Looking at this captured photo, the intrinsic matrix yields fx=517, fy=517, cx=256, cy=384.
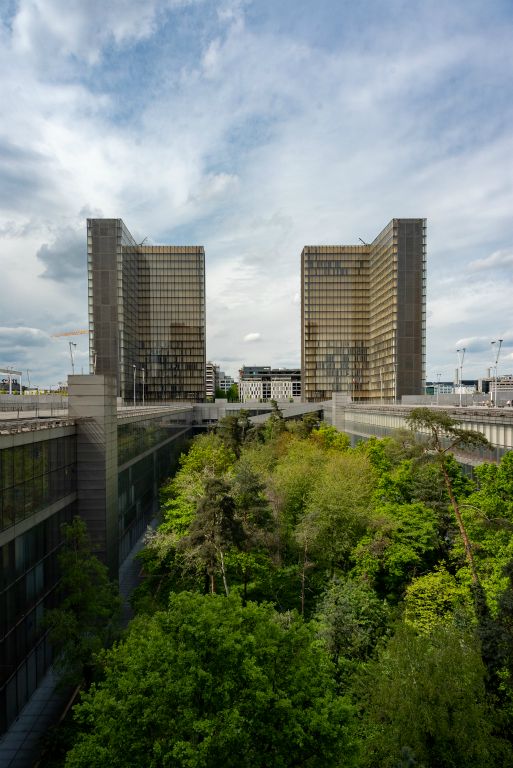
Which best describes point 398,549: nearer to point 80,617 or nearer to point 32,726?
point 80,617

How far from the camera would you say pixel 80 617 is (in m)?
26.2

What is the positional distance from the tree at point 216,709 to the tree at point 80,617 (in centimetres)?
837

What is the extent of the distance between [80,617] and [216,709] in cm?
1402

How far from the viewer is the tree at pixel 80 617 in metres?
24.0

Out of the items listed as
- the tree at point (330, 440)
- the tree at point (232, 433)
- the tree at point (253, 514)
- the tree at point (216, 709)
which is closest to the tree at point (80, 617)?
the tree at point (216, 709)

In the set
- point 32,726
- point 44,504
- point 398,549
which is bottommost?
point 32,726

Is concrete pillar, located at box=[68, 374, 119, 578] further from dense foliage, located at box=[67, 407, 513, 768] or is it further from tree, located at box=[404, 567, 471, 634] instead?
tree, located at box=[404, 567, 471, 634]

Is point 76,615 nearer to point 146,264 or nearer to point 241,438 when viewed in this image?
point 241,438

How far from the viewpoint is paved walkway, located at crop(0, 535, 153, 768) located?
2252cm

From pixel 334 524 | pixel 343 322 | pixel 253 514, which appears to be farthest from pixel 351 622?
pixel 343 322

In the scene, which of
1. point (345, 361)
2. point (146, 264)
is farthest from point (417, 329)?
point (146, 264)

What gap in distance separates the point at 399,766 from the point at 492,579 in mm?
11696

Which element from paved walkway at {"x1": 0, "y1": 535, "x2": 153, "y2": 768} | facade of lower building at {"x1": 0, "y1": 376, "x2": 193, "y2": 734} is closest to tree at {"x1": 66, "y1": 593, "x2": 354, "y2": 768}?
paved walkway at {"x1": 0, "y1": 535, "x2": 153, "y2": 768}

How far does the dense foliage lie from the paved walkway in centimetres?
263
